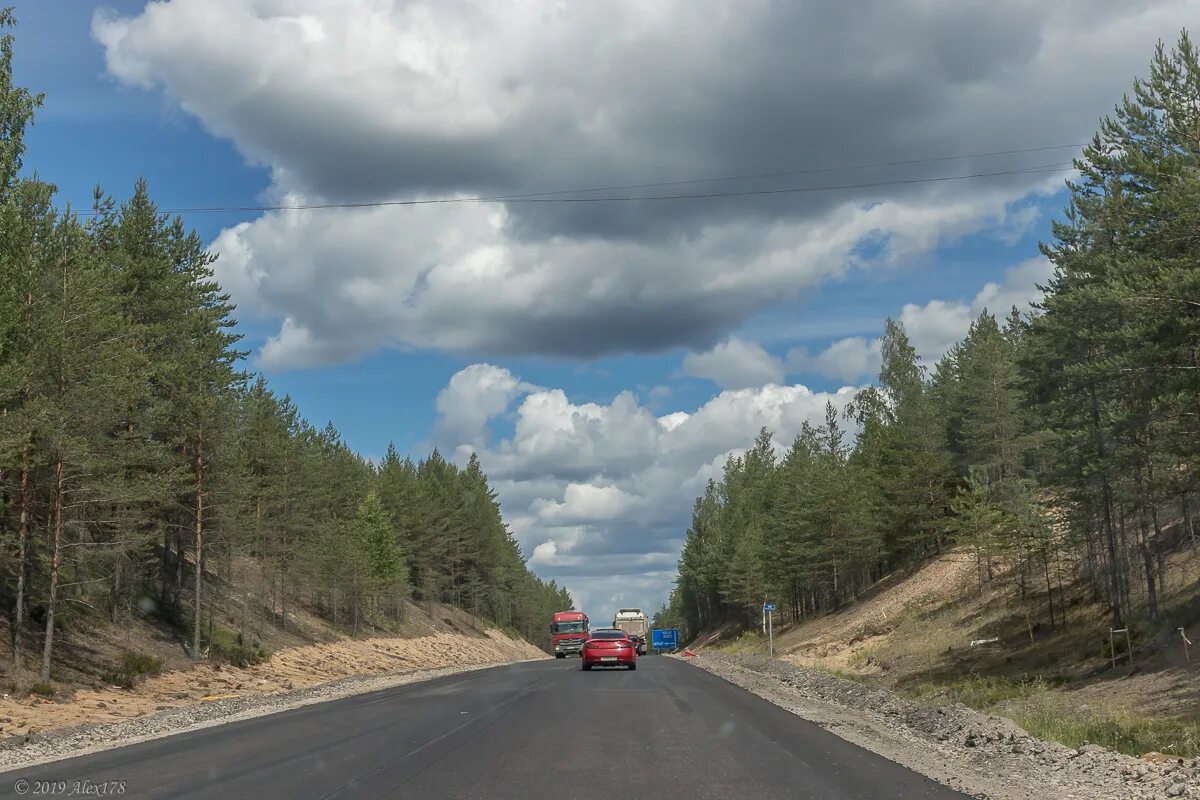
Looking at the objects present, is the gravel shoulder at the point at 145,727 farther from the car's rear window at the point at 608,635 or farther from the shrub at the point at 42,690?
the car's rear window at the point at 608,635

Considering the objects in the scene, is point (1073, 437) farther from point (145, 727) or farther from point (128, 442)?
point (128, 442)

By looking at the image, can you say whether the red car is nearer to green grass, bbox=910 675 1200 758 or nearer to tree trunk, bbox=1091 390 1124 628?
green grass, bbox=910 675 1200 758

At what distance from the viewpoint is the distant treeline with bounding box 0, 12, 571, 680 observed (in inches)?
1091

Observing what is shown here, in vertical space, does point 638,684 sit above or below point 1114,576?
below

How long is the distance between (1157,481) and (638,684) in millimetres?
16174

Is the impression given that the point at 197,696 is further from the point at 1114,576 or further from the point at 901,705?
the point at 1114,576

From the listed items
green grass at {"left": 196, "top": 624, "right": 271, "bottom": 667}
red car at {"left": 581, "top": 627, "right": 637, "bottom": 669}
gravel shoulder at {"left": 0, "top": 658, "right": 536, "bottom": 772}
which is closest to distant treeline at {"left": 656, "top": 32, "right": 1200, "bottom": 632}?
red car at {"left": 581, "top": 627, "right": 637, "bottom": 669}

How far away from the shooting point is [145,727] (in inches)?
842

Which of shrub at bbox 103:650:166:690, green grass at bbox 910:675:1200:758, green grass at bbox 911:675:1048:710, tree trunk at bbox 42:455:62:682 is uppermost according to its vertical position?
tree trunk at bbox 42:455:62:682

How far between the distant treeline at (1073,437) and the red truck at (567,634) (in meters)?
15.6

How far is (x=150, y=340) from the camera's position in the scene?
36.7m

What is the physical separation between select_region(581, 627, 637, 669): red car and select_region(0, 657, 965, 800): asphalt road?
739 inches

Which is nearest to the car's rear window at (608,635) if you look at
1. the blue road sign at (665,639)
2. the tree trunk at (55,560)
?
the tree trunk at (55,560)

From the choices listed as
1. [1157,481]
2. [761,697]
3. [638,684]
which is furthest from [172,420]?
[1157,481]
